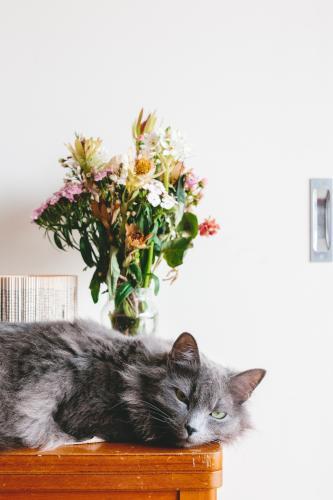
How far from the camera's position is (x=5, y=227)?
5.79 feet

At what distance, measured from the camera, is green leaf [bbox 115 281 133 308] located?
55.9 inches

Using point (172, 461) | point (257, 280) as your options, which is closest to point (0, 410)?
point (172, 461)

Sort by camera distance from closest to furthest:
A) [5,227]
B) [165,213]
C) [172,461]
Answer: [172,461]
[165,213]
[5,227]

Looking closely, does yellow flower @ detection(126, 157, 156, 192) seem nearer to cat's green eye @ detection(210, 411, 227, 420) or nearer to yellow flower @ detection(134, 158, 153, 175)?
yellow flower @ detection(134, 158, 153, 175)

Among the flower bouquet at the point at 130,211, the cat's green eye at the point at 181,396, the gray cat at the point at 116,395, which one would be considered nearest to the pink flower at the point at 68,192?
the flower bouquet at the point at 130,211

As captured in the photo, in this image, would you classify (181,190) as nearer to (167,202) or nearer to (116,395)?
(167,202)

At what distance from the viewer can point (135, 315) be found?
1435 mm

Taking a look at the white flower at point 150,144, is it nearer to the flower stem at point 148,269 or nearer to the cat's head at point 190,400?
the flower stem at point 148,269

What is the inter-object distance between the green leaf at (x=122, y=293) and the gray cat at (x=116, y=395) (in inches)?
11.9

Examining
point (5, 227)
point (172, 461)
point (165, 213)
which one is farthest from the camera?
point (5, 227)

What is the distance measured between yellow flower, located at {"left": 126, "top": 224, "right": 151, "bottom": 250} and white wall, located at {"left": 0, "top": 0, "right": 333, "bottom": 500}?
405 millimetres

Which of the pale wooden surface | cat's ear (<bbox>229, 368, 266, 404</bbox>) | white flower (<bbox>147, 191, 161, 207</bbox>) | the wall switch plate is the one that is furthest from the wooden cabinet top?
the wall switch plate

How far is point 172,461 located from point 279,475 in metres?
0.87

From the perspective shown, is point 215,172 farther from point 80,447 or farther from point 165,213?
point 80,447
